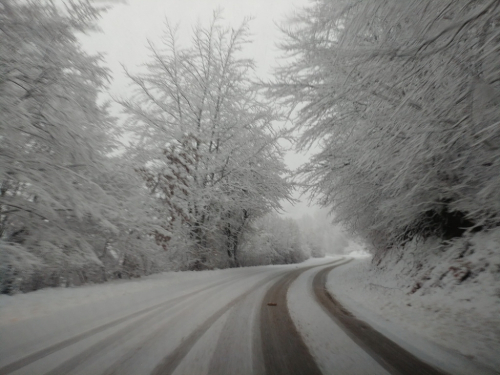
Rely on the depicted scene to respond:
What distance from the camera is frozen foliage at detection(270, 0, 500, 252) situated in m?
2.69

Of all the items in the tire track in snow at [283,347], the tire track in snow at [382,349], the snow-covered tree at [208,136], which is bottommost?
the tire track in snow at [382,349]

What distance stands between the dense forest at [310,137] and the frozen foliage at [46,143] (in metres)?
0.02

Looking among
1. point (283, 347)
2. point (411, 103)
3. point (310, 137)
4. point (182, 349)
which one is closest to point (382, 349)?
point (283, 347)

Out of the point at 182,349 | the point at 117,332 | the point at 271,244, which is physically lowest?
the point at 182,349

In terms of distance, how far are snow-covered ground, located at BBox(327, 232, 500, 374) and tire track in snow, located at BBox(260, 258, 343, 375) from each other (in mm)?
Result: 1202

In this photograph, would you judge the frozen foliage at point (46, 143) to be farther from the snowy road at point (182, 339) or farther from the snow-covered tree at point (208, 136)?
the snow-covered tree at point (208, 136)

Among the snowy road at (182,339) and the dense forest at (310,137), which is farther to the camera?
the dense forest at (310,137)

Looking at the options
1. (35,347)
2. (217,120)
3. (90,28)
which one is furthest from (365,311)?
(217,120)

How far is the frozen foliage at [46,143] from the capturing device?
351cm

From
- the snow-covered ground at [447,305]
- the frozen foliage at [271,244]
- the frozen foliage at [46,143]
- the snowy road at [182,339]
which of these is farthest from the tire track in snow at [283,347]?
the frozen foliage at [271,244]

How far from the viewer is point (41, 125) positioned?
4.13m

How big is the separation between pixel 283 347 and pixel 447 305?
3179mm

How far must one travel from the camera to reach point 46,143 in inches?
166

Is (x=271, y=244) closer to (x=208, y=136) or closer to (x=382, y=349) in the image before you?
(x=208, y=136)
